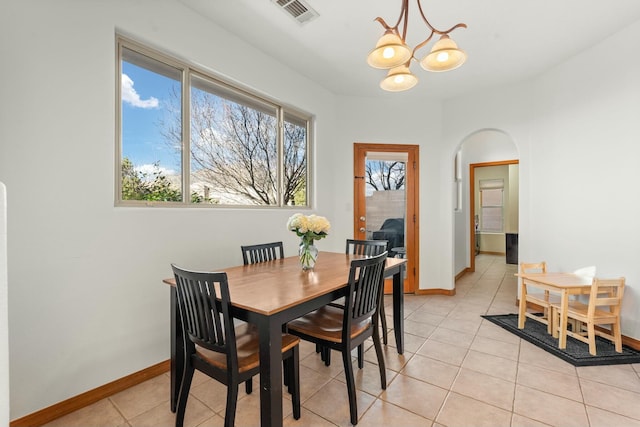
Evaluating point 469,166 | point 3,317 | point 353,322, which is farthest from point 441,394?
point 469,166

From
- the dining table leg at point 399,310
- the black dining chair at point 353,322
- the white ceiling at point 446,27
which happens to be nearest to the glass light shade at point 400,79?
the white ceiling at point 446,27

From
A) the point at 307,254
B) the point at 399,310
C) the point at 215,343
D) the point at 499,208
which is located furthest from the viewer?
the point at 499,208

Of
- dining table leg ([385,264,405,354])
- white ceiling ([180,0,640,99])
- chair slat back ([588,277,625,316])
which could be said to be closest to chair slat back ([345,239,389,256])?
dining table leg ([385,264,405,354])

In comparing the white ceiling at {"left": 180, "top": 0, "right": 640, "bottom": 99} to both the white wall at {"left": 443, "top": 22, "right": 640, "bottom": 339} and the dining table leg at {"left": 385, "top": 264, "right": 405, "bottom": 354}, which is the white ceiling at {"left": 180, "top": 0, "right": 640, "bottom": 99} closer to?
the white wall at {"left": 443, "top": 22, "right": 640, "bottom": 339}

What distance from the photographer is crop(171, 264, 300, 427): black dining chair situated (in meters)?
1.44

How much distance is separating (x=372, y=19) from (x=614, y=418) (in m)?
3.22

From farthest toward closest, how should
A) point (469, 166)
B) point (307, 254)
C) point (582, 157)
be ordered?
point (469, 166), point (582, 157), point (307, 254)

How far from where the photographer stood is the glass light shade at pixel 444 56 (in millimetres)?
1956

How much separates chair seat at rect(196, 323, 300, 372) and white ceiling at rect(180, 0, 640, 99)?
7.98 ft

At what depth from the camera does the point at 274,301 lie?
1505mm

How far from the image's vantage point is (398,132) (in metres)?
4.44

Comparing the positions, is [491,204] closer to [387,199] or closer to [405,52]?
[387,199]

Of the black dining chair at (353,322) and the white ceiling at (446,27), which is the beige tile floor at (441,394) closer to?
the black dining chair at (353,322)

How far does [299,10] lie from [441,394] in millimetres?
3025
